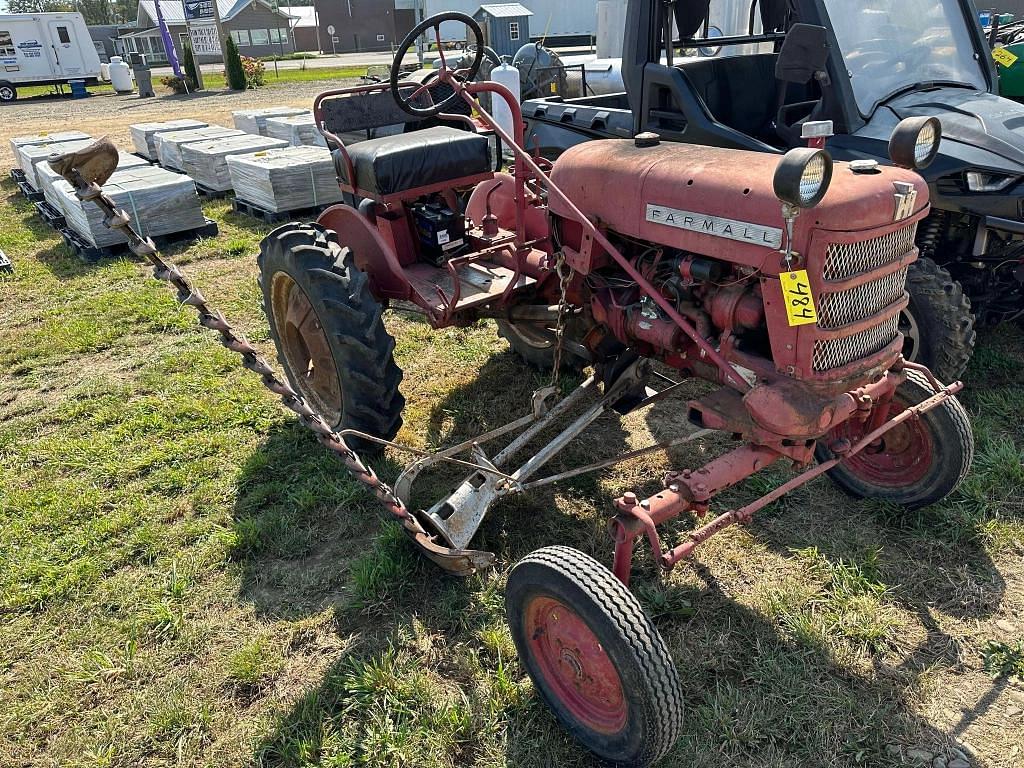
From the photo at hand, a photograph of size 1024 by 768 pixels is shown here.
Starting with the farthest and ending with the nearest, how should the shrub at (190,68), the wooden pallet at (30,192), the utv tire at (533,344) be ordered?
the shrub at (190,68), the wooden pallet at (30,192), the utv tire at (533,344)

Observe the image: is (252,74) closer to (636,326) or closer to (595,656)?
(636,326)

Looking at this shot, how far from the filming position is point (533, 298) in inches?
137

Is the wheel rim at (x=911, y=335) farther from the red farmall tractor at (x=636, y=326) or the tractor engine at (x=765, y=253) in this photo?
the tractor engine at (x=765, y=253)

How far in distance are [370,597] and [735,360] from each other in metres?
1.55

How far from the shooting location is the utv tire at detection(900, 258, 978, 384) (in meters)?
3.40

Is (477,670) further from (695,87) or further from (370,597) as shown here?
(695,87)

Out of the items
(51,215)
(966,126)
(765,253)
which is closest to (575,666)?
(765,253)

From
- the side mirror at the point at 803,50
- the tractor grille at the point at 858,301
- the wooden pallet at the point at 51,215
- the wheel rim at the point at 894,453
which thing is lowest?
the wooden pallet at the point at 51,215

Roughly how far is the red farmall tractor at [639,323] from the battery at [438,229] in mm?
148

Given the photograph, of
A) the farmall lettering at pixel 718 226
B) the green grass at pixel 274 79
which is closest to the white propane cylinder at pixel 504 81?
the farmall lettering at pixel 718 226

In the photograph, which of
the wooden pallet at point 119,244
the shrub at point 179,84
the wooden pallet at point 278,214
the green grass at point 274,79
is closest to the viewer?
the wooden pallet at point 119,244

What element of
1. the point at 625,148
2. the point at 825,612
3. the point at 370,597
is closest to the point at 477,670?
the point at 370,597

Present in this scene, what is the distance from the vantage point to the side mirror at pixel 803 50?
295cm

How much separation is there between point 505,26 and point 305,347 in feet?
63.3
